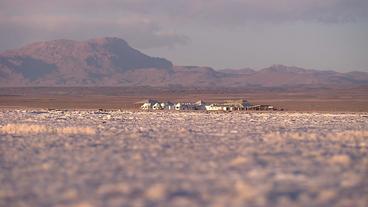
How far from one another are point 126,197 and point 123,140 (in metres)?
12.0

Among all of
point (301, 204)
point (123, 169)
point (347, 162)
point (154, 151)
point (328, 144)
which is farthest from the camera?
point (328, 144)

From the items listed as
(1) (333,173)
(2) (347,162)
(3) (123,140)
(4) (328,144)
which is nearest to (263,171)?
(1) (333,173)

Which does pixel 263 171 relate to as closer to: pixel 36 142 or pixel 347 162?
pixel 347 162

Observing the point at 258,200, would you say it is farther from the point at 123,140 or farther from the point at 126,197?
the point at 123,140

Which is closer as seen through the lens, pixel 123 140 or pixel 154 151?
pixel 154 151

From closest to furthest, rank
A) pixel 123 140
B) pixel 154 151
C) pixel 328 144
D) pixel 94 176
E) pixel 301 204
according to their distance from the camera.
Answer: pixel 301 204 → pixel 94 176 → pixel 154 151 → pixel 328 144 → pixel 123 140

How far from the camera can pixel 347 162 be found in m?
16.5

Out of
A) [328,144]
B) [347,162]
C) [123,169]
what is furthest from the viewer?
[328,144]

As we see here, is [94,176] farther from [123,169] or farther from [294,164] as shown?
[294,164]

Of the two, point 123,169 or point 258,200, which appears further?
point 123,169

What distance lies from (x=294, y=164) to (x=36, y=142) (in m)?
9.84

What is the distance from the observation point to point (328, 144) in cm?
2205

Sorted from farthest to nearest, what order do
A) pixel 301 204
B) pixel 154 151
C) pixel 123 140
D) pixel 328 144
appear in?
pixel 123 140
pixel 328 144
pixel 154 151
pixel 301 204

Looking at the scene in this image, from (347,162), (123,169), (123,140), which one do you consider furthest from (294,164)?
(123,140)
